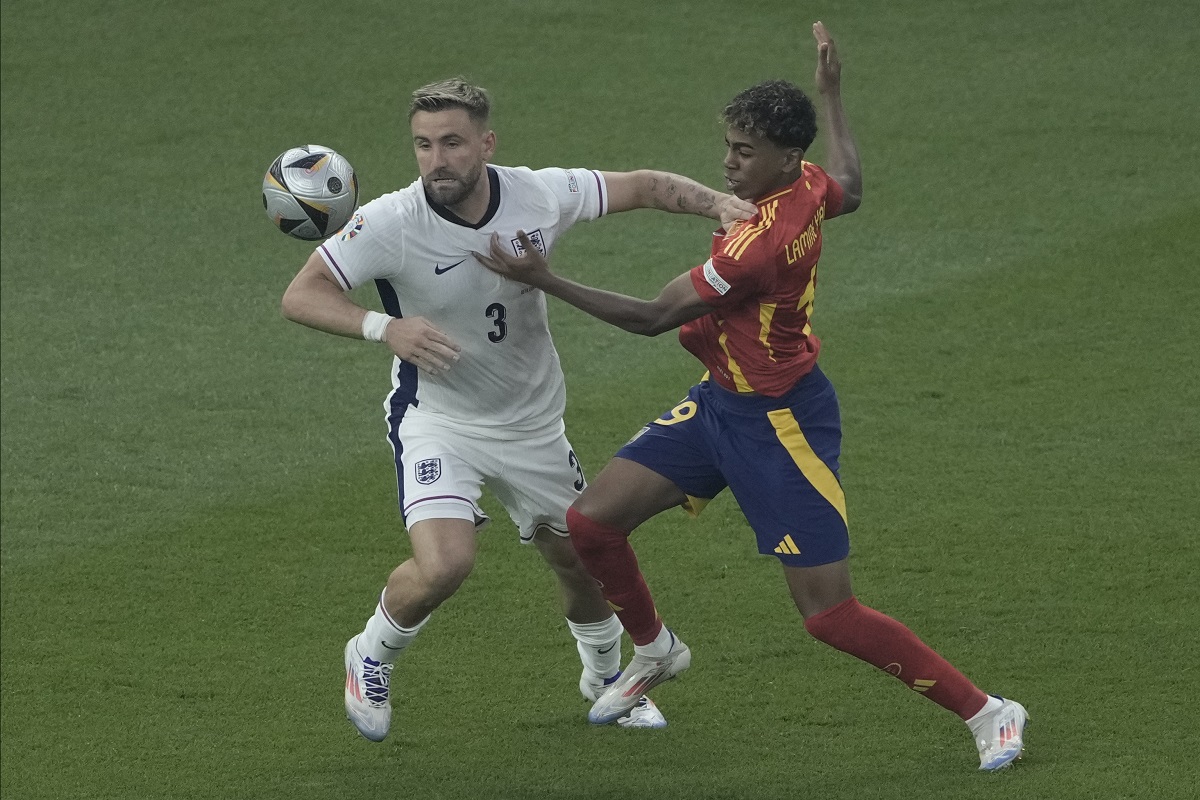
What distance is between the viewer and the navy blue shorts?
5141 mm

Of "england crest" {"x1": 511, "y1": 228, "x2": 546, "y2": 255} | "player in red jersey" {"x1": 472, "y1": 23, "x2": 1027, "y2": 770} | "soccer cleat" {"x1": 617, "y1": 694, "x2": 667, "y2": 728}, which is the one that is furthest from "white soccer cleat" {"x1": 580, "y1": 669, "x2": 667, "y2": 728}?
"england crest" {"x1": 511, "y1": 228, "x2": 546, "y2": 255}

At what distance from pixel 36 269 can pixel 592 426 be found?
4.53 metres

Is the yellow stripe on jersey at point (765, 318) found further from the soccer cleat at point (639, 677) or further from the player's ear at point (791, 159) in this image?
the soccer cleat at point (639, 677)

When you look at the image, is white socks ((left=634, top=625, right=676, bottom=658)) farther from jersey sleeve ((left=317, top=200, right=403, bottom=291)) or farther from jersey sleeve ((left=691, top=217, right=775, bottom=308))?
jersey sleeve ((left=317, top=200, right=403, bottom=291))

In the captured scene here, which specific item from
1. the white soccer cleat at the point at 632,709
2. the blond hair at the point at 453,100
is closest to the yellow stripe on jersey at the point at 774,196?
the blond hair at the point at 453,100

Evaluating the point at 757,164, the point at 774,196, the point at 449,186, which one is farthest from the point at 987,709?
the point at 449,186

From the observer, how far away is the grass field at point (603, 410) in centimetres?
580

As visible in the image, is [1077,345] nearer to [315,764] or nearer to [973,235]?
[973,235]

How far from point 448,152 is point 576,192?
24.0 inches

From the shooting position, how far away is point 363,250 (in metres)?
5.27

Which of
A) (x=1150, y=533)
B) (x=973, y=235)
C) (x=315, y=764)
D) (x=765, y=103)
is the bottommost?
(x=315, y=764)

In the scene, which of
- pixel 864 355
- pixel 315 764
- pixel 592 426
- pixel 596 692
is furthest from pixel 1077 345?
pixel 315 764

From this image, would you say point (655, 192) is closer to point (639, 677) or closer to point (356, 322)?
point (356, 322)

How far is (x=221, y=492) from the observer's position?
791cm
